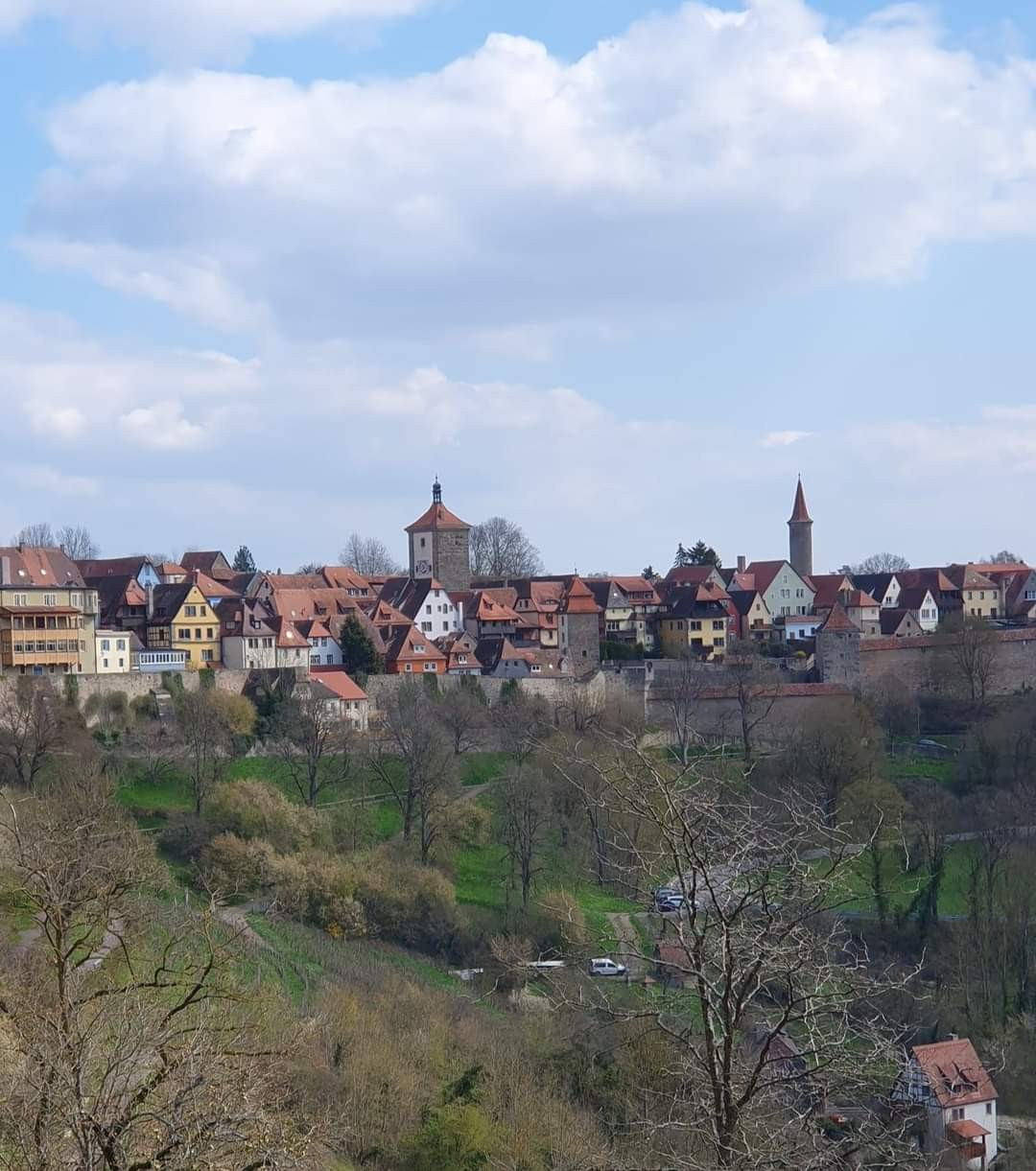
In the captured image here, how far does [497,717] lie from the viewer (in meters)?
46.5

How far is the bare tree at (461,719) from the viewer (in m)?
44.8

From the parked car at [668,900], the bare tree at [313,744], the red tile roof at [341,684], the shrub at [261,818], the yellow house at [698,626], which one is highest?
the yellow house at [698,626]

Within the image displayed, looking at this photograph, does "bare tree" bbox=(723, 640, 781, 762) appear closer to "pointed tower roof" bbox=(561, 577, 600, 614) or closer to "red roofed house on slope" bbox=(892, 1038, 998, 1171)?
"pointed tower roof" bbox=(561, 577, 600, 614)

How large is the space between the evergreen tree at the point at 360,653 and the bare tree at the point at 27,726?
11.3 meters

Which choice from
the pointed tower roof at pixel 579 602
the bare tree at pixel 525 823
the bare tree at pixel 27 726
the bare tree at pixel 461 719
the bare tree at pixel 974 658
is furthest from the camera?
the pointed tower roof at pixel 579 602

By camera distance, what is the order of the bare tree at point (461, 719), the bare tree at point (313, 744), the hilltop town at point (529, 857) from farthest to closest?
the bare tree at point (461, 719), the bare tree at point (313, 744), the hilltop town at point (529, 857)

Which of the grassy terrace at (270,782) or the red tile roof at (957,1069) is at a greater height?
the grassy terrace at (270,782)

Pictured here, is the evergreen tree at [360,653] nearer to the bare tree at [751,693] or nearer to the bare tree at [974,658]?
the bare tree at [751,693]

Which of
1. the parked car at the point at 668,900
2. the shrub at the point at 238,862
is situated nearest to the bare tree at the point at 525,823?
the shrub at the point at 238,862

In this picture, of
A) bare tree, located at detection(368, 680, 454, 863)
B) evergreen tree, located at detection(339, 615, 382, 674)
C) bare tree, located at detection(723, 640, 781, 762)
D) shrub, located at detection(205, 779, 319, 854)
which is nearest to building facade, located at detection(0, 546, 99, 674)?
evergreen tree, located at detection(339, 615, 382, 674)

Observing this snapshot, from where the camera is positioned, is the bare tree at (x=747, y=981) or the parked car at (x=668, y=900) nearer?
the bare tree at (x=747, y=981)

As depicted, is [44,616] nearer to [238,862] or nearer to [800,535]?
[238,862]

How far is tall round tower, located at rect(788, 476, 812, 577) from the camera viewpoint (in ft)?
249

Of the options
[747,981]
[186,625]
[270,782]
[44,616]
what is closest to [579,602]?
[186,625]
